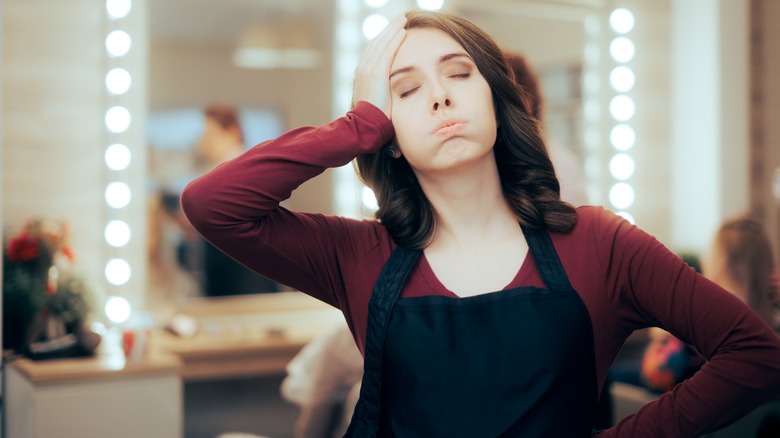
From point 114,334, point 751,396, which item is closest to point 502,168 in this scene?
point 751,396

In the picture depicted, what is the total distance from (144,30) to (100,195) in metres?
0.52

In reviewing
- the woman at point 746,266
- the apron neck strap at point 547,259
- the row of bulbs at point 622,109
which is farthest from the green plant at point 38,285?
the row of bulbs at point 622,109

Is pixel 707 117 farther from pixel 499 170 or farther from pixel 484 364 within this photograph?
pixel 484 364

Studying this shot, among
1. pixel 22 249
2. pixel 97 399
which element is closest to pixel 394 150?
pixel 97 399

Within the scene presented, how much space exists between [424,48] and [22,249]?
4.66ft

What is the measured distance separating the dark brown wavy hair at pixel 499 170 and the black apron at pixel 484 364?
86mm

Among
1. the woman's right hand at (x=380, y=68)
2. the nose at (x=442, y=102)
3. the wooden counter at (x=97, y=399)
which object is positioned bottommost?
the wooden counter at (x=97, y=399)

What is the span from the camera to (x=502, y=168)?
3.51 ft

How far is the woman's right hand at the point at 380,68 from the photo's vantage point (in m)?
0.99

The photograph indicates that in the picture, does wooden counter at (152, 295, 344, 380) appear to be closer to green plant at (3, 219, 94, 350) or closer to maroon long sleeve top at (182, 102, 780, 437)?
green plant at (3, 219, 94, 350)

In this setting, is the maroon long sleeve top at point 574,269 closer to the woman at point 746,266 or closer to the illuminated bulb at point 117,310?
Result: the woman at point 746,266

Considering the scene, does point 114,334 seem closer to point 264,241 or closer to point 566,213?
point 264,241

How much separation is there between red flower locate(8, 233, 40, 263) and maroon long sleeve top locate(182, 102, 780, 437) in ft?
4.01

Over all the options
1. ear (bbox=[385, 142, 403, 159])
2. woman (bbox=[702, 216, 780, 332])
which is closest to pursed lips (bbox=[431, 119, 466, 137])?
ear (bbox=[385, 142, 403, 159])
